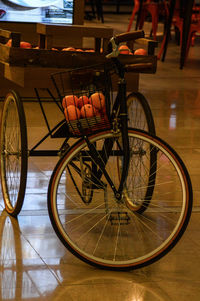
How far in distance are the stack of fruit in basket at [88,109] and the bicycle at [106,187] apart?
1cm

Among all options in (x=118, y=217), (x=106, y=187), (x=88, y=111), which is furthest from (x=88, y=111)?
(x=118, y=217)

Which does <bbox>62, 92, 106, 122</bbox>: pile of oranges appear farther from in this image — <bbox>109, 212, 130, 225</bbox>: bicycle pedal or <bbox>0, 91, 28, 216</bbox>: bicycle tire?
<bbox>109, 212, 130, 225</bbox>: bicycle pedal

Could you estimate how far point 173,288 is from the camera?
92.8 inches

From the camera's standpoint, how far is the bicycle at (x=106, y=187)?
2.41 meters

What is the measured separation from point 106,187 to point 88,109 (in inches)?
13.6

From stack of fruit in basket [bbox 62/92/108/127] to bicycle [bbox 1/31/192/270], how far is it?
0.01 meters

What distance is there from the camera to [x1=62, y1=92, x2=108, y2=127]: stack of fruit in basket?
2.51 metres

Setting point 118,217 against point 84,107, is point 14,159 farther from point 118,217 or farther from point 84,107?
point 84,107

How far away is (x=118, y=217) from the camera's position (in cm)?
289

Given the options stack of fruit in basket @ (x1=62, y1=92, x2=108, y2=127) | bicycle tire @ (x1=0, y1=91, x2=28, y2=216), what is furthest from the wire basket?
bicycle tire @ (x1=0, y1=91, x2=28, y2=216)

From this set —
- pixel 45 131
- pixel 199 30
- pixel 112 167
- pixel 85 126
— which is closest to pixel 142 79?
pixel 199 30

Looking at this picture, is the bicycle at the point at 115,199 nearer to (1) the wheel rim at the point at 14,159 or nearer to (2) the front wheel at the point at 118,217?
(2) the front wheel at the point at 118,217

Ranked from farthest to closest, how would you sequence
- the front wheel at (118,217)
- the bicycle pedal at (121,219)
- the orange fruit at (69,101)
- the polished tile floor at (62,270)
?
the bicycle pedal at (121,219), the orange fruit at (69,101), the front wheel at (118,217), the polished tile floor at (62,270)

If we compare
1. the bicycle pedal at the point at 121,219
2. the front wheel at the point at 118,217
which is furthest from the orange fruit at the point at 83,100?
the bicycle pedal at the point at 121,219
